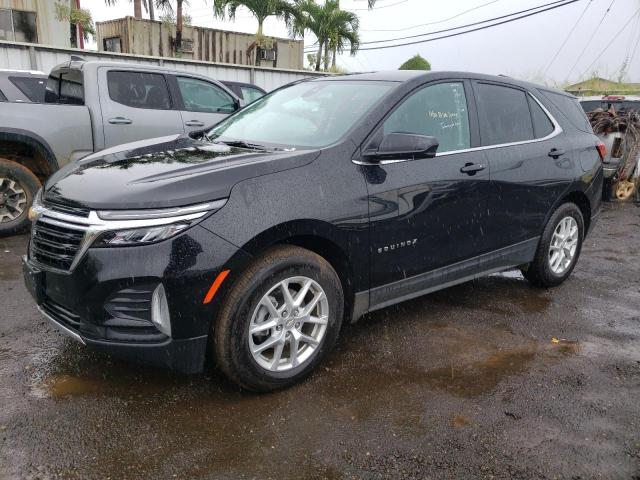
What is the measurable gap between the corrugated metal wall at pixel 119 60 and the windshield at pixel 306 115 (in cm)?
765

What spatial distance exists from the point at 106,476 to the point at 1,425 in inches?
27.9

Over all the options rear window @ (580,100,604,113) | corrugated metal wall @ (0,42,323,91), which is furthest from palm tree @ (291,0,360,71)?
rear window @ (580,100,604,113)

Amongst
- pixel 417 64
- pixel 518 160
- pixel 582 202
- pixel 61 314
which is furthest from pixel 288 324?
pixel 417 64

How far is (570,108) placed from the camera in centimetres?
488

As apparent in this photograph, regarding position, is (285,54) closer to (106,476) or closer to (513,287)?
(513,287)

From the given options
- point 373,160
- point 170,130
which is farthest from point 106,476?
point 170,130

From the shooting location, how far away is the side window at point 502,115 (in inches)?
156

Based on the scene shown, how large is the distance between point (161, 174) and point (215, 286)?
2.10ft

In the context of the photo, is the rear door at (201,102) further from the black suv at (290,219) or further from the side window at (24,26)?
the side window at (24,26)

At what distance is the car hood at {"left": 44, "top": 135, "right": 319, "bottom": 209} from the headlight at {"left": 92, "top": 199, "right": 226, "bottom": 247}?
38mm

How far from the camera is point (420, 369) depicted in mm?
3316

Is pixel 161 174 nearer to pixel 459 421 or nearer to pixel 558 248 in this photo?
pixel 459 421

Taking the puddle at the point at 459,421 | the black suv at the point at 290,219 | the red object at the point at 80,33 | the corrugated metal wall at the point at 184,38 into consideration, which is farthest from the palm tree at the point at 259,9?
the puddle at the point at 459,421

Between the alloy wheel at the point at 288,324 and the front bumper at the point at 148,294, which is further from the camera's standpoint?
the alloy wheel at the point at 288,324
